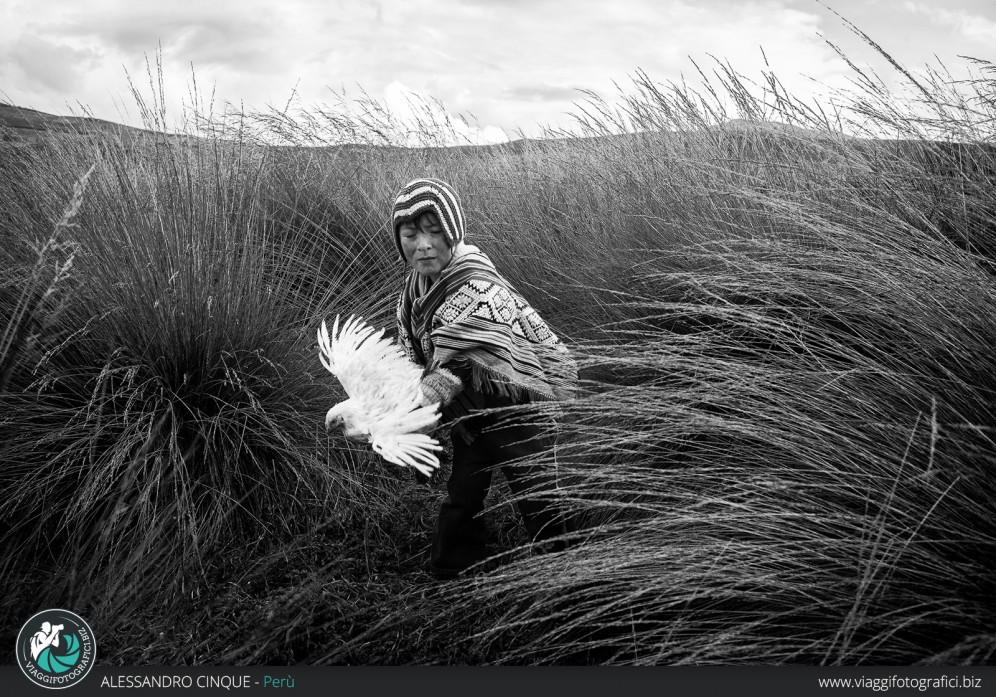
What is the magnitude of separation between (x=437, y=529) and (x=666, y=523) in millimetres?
851

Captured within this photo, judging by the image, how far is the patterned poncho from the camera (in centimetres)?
222

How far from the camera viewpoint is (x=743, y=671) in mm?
1722

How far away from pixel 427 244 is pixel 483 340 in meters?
0.33

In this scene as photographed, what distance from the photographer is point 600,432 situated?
2.41 m

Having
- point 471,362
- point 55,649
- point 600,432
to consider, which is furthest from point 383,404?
point 55,649

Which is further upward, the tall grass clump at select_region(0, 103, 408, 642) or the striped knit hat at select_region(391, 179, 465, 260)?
the striped knit hat at select_region(391, 179, 465, 260)

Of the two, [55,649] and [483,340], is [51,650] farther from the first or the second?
[483,340]

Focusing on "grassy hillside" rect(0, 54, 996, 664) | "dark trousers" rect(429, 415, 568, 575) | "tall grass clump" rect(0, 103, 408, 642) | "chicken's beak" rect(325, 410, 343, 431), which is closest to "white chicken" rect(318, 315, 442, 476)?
"chicken's beak" rect(325, 410, 343, 431)

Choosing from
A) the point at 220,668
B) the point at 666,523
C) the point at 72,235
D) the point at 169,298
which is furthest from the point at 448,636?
the point at 72,235

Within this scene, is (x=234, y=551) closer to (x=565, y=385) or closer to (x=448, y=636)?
(x=448, y=636)

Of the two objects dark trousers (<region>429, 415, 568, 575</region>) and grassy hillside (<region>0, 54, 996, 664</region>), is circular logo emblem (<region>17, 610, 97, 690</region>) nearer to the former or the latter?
grassy hillside (<region>0, 54, 996, 664</region>)

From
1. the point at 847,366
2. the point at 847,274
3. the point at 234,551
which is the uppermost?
the point at 847,274

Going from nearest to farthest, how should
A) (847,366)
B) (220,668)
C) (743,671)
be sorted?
(743,671), (220,668), (847,366)

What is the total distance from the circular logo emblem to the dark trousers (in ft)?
3.09
